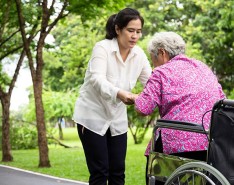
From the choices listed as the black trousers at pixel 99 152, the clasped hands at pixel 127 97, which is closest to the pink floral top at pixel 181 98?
the clasped hands at pixel 127 97

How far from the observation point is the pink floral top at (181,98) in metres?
4.04

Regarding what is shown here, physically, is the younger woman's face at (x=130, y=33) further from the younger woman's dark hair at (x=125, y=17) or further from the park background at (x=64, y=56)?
the park background at (x=64, y=56)

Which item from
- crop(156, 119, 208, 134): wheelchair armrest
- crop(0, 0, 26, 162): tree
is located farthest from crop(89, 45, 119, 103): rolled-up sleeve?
crop(0, 0, 26, 162): tree

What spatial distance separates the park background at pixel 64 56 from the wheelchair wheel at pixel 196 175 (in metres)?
5.29

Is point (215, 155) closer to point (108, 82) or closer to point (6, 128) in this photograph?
point (108, 82)

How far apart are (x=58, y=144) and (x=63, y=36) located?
983 cm

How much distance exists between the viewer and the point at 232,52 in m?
22.9

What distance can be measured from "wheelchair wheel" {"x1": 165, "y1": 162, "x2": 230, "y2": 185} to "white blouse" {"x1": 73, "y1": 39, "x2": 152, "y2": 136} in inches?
33.5

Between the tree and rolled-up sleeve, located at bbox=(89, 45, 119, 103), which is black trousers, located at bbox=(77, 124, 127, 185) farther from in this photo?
the tree

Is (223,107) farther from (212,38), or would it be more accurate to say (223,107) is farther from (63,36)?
(63,36)

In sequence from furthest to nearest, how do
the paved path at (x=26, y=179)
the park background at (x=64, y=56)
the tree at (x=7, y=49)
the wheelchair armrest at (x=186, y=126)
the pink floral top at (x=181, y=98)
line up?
the tree at (x=7, y=49)
the park background at (x=64, y=56)
the paved path at (x=26, y=179)
the pink floral top at (x=181, y=98)
the wheelchair armrest at (x=186, y=126)

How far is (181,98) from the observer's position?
405 cm

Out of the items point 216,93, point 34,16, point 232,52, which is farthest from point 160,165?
point 232,52

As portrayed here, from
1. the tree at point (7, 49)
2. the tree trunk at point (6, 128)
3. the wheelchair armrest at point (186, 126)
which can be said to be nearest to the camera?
the wheelchair armrest at point (186, 126)
